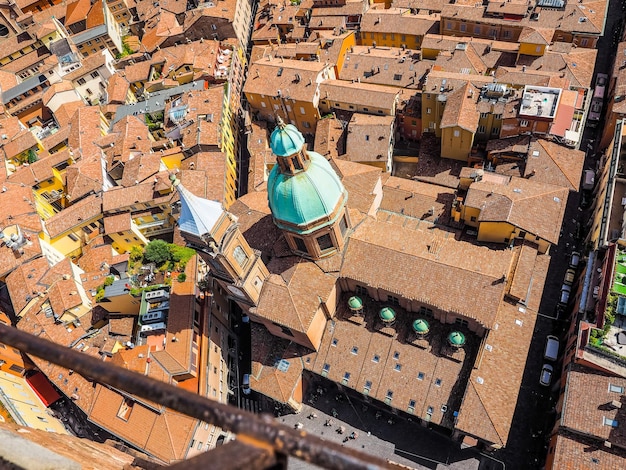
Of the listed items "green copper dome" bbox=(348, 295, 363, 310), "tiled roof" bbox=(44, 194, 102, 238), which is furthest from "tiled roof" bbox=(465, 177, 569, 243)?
"tiled roof" bbox=(44, 194, 102, 238)

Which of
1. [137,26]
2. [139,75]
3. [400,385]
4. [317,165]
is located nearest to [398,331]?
[400,385]

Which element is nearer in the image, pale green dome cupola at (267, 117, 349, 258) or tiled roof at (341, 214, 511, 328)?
pale green dome cupola at (267, 117, 349, 258)

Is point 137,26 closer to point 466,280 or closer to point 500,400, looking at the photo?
point 466,280

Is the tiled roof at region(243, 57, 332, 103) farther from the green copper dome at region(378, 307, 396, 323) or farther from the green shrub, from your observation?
the green copper dome at region(378, 307, 396, 323)

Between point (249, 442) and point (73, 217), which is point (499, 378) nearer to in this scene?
point (249, 442)

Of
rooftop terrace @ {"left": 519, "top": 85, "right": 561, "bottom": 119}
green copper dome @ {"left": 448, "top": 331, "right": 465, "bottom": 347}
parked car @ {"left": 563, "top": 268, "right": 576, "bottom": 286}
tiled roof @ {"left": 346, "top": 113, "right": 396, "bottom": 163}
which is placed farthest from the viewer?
tiled roof @ {"left": 346, "top": 113, "right": 396, "bottom": 163}

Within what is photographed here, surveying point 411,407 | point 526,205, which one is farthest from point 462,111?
point 411,407

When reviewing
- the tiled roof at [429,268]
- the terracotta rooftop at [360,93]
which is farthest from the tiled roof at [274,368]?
the terracotta rooftop at [360,93]
